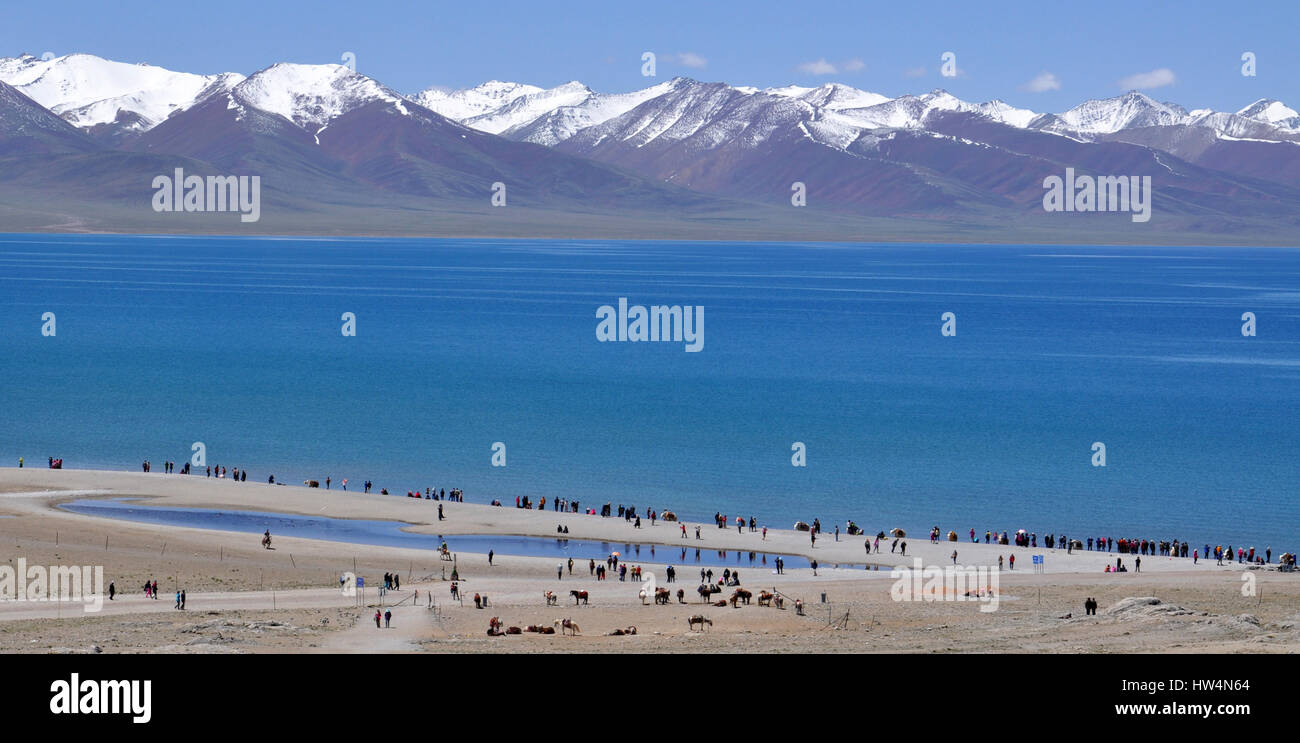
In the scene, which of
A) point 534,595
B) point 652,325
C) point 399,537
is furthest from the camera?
point 652,325

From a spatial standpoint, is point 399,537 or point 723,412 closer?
point 399,537
